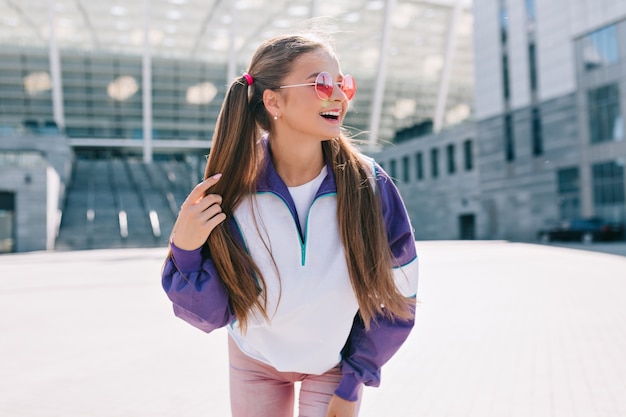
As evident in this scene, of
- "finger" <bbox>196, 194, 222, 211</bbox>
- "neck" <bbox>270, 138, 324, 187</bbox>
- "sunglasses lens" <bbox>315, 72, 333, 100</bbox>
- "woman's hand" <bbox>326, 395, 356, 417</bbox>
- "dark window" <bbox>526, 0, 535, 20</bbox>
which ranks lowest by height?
"woman's hand" <bbox>326, 395, 356, 417</bbox>

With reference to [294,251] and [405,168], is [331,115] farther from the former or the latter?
[405,168]

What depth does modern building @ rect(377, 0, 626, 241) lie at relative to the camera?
34.0 m

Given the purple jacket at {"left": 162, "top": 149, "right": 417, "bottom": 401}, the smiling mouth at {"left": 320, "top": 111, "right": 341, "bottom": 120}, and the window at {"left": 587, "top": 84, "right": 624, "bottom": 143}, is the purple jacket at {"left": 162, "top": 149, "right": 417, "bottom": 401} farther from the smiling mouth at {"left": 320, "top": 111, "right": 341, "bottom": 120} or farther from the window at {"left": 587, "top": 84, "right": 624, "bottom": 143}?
the window at {"left": 587, "top": 84, "right": 624, "bottom": 143}

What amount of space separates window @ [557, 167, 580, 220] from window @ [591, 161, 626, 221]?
1270mm

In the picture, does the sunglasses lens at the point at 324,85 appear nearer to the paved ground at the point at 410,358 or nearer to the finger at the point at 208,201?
the finger at the point at 208,201

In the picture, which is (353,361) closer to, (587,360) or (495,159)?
(587,360)

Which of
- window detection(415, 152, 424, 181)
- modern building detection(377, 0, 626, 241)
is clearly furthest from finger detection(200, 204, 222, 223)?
window detection(415, 152, 424, 181)

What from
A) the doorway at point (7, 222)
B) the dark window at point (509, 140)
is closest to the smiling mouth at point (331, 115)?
the doorway at point (7, 222)

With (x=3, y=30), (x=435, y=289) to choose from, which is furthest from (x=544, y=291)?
(x=3, y=30)

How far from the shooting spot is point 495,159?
140 feet

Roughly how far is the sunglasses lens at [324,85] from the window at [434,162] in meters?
48.0

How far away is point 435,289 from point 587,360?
5.86 meters

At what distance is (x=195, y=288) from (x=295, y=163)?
537 millimetres

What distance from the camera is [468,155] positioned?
45812 mm
